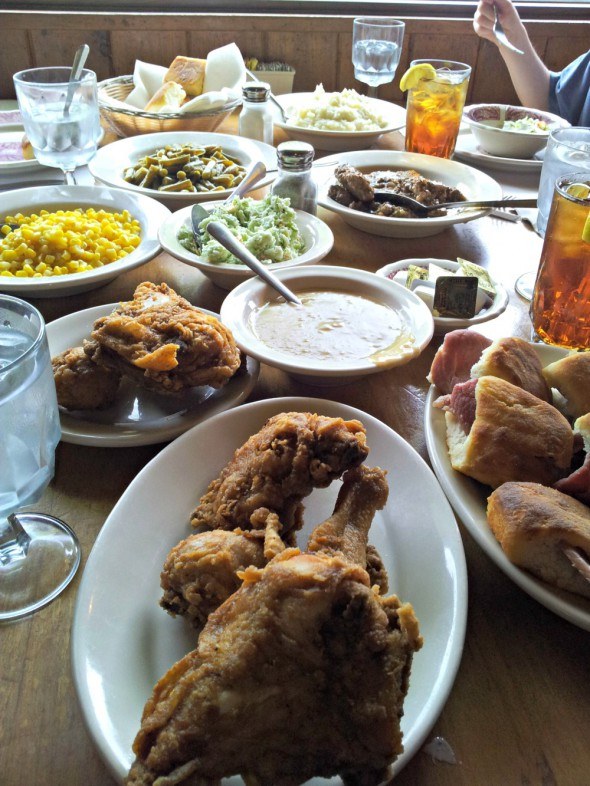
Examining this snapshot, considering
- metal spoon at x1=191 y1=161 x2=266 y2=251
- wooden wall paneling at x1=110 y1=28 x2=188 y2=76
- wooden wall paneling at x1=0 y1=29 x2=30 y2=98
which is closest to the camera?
metal spoon at x1=191 y1=161 x2=266 y2=251

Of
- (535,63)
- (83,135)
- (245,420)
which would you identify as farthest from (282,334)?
(535,63)

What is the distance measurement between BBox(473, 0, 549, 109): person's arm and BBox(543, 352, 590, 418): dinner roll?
3071 mm

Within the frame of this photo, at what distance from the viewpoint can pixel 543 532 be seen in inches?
36.9

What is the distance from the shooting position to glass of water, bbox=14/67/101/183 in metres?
2.29

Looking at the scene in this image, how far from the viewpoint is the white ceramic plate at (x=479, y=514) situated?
91 centimetres

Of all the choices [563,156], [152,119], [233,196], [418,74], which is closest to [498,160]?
[418,74]

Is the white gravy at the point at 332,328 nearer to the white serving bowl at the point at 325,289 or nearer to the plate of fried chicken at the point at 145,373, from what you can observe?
the white serving bowl at the point at 325,289

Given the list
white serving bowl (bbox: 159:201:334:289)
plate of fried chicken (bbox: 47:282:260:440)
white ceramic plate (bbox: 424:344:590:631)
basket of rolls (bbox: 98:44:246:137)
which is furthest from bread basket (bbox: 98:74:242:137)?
white ceramic plate (bbox: 424:344:590:631)

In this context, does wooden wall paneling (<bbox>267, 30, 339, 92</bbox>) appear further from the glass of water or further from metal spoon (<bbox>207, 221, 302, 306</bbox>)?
metal spoon (<bbox>207, 221, 302, 306</bbox>)

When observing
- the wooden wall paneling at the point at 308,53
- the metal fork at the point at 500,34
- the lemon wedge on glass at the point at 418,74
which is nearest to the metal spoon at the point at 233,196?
the lemon wedge on glass at the point at 418,74

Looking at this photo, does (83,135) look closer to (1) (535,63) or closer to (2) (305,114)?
(2) (305,114)

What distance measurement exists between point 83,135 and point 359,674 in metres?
2.40

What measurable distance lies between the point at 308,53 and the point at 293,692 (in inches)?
182

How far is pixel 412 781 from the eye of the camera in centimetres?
81
